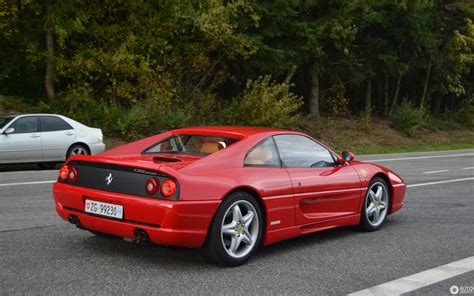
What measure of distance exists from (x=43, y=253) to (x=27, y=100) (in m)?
17.8

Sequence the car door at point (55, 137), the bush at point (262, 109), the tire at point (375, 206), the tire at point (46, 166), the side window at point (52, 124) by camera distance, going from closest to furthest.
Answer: the tire at point (375, 206)
the car door at point (55, 137)
the side window at point (52, 124)
the tire at point (46, 166)
the bush at point (262, 109)

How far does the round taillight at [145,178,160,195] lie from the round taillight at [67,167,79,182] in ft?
3.08

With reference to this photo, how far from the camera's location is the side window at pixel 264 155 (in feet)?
19.0

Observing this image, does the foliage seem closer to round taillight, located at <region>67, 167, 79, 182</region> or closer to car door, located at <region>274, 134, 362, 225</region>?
car door, located at <region>274, 134, 362, 225</region>

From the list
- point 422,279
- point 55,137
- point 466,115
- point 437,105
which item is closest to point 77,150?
point 55,137

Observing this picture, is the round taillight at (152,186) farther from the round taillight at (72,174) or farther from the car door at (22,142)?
the car door at (22,142)

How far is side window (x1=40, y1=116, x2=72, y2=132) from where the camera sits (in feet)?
47.0

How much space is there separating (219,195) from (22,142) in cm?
980

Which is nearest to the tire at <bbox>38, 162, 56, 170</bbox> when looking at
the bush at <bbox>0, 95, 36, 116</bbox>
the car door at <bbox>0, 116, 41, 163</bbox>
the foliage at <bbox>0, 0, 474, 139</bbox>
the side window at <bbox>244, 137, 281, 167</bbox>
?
the car door at <bbox>0, 116, 41, 163</bbox>

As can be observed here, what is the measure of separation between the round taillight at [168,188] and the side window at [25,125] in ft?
32.4

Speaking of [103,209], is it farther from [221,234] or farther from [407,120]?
[407,120]

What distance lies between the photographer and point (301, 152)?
6.41 meters

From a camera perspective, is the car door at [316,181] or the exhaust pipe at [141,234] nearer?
the exhaust pipe at [141,234]

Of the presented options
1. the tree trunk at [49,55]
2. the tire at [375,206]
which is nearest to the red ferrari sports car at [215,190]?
the tire at [375,206]
